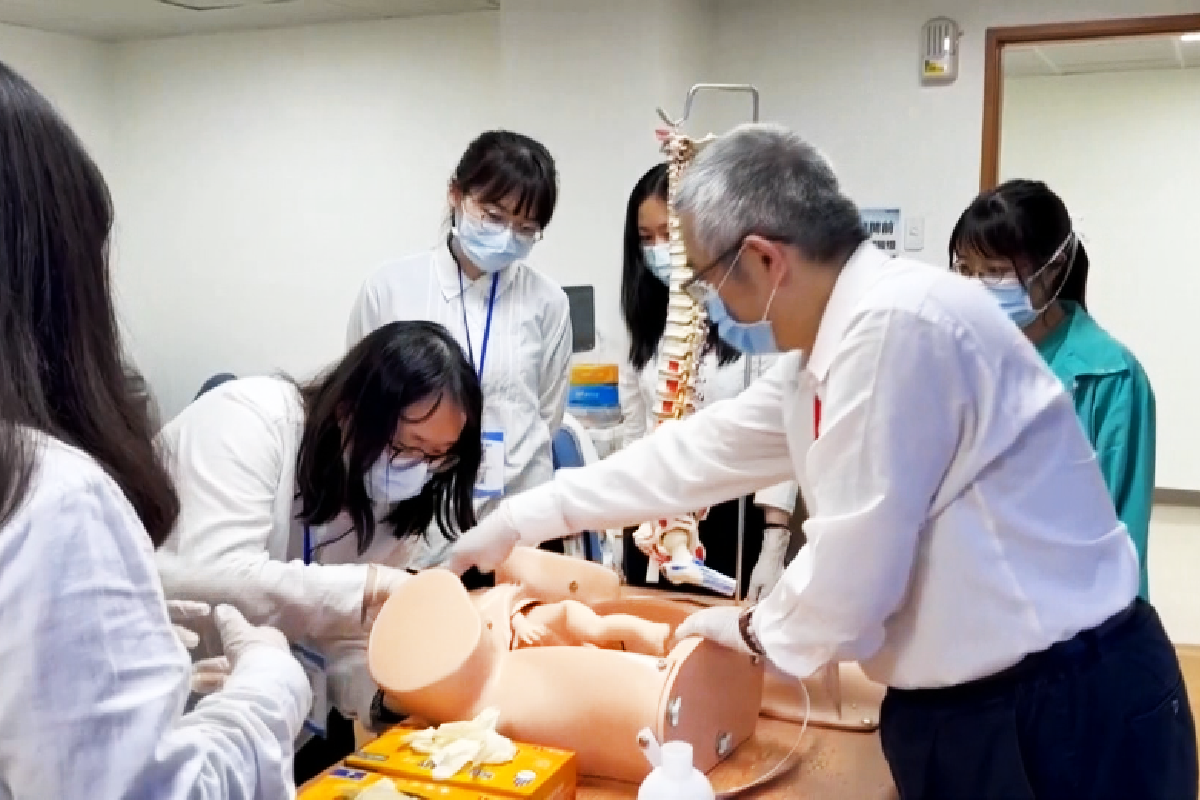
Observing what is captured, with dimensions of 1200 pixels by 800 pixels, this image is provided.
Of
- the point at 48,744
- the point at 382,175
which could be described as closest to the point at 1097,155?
the point at 382,175

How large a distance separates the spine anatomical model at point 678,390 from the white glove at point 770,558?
36 cm

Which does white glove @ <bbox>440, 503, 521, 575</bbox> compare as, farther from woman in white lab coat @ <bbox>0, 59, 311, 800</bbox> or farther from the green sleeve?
the green sleeve

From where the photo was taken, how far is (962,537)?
120 cm

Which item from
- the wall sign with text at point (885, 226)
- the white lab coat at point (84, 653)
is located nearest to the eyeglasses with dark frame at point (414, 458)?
the white lab coat at point (84, 653)

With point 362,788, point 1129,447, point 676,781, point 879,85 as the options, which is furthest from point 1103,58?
point 362,788

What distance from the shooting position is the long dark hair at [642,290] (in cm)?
256

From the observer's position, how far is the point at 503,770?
1.28 metres

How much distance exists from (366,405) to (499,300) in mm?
957

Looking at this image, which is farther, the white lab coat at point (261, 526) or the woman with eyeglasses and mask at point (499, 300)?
the woman with eyeglasses and mask at point (499, 300)

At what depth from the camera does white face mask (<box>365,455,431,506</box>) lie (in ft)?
5.65

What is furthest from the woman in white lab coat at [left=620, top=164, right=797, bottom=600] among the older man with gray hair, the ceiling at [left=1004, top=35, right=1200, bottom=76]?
the ceiling at [left=1004, top=35, right=1200, bottom=76]

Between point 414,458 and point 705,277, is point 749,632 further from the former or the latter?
point 414,458

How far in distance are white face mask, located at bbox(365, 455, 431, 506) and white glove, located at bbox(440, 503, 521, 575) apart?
0.12 meters

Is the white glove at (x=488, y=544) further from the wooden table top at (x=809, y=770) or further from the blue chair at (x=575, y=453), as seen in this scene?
the blue chair at (x=575, y=453)
